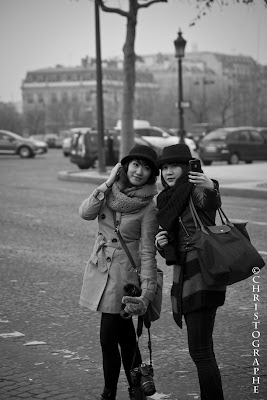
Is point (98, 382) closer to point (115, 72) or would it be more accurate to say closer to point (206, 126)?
point (206, 126)

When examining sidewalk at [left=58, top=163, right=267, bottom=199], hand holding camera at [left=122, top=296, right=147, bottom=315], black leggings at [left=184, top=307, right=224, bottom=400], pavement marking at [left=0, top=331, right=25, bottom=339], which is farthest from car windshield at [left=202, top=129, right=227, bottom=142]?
black leggings at [left=184, top=307, right=224, bottom=400]

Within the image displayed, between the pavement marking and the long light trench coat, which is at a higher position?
the long light trench coat

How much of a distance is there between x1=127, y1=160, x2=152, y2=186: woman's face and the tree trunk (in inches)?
824

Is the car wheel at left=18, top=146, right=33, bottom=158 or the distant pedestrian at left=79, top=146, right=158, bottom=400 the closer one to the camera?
the distant pedestrian at left=79, top=146, right=158, bottom=400

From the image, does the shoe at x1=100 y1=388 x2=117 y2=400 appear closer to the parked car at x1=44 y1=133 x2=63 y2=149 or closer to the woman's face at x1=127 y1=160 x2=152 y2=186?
the woman's face at x1=127 y1=160 x2=152 y2=186

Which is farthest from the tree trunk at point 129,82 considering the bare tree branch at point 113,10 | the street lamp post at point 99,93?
the street lamp post at point 99,93

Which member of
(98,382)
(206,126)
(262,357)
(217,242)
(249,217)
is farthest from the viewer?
(206,126)

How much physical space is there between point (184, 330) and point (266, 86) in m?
81.2

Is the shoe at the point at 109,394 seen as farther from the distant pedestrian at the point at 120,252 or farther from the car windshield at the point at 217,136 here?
the car windshield at the point at 217,136

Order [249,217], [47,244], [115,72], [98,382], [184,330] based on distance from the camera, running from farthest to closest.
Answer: [115,72] < [249,217] < [47,244] < [184,330] < [98,382]

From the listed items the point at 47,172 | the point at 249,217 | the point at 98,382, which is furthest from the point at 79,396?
the point at 47,172

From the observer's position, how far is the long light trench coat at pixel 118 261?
4879 mm

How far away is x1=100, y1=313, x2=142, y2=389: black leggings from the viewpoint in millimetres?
4930

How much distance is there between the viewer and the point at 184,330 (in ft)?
22.9
